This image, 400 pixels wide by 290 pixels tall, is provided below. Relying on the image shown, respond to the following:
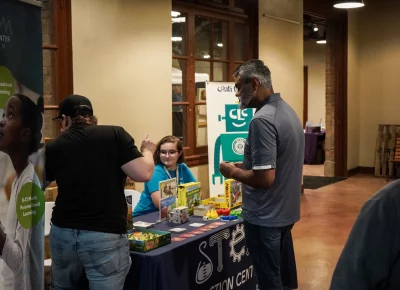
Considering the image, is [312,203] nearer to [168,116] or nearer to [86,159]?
[168,116]

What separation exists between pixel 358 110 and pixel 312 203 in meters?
3.25

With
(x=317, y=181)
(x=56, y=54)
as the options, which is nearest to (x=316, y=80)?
(x=317, y=181)

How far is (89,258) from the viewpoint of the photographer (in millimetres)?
2246

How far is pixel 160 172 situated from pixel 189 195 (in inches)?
11.0

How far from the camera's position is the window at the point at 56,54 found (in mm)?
4125

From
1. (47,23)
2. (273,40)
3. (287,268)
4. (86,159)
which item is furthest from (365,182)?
(86,159)

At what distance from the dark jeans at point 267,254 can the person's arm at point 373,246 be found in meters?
1.52

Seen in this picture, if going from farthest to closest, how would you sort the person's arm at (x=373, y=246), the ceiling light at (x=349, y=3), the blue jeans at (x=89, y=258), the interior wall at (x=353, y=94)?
the interior wall at (x=353, y=94), the ceiling light at (x=349, y=3), the blue jeans at (x=89, y=258), the person's arm at (x=373, y=246)

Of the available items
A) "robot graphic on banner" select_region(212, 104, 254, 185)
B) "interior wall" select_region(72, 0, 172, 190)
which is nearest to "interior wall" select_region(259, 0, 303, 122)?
"robot graphic on banner" select_region(212, 104, 254, 185)

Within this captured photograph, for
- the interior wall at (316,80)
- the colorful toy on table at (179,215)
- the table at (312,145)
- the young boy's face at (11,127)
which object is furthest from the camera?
the interior wall at (316,80)

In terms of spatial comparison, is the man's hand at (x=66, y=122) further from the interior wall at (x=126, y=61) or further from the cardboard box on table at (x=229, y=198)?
the interior wall at (x=126, y=61)

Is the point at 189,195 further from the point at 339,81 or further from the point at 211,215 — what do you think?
the point at 339,81

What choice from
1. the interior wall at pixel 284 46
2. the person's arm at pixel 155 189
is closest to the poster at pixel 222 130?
the interior wall at pixel 284 46

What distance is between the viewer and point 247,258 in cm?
337
